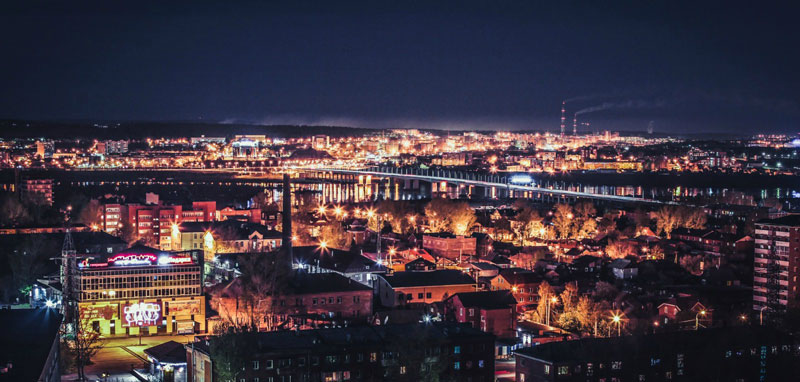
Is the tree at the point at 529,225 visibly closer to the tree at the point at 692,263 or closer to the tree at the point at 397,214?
the tree at the point at 397,214

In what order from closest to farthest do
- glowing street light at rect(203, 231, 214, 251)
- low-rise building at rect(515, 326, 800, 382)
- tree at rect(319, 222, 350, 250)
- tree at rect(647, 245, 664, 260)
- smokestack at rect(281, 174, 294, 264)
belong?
1. low-rise building at rect(515, 326, 800, 382)
2. smokestack at rect(281, 174, 294, 264)
3. glowing street light at rect(203, 231, 214, 251)
4. tree at rect(647, 245, 664, 260)
5. tree at rect(319, 222, 350, 250)

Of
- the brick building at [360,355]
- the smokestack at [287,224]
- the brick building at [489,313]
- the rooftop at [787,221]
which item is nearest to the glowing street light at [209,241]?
the smokestack at [287,224]

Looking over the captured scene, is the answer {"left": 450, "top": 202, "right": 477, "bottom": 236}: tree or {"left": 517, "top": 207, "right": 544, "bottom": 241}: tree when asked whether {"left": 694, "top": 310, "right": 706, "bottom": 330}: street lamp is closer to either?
{"left": 517, "top": 207, "right": 544, "bottom": 241}: tree

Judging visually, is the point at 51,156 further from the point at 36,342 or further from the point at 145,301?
the point at 36,342

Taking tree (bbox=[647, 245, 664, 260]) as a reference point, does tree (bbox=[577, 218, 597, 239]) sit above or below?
above

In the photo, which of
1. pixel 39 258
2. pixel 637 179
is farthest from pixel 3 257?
pixel 637 179

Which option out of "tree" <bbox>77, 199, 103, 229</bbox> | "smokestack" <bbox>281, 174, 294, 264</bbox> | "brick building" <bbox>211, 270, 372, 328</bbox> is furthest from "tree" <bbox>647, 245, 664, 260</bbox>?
"tree" <bbox>77, 199, 103, 229</bbox>

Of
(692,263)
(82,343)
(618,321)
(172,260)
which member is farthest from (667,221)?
(82,343)
